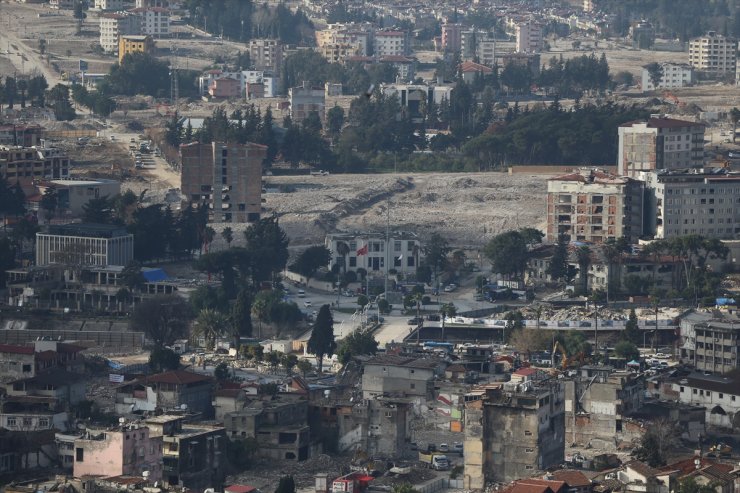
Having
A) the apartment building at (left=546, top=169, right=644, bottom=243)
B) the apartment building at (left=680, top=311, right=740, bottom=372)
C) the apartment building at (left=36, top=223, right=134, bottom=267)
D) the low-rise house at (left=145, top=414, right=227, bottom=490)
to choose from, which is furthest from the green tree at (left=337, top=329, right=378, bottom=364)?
the apartment building at (left=546, top=169, right=644, bottom=243)

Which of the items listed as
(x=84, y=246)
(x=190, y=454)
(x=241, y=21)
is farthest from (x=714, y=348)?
(x=241, y=21)

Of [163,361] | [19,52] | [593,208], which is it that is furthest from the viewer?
[19,52]

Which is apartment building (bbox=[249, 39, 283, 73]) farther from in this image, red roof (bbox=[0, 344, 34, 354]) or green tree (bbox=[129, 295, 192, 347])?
red roof (bbox=[0, 344, 34, 354])

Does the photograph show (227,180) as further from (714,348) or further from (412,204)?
(714,348)

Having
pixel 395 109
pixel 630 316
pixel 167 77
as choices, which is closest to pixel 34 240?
pixel 630 316

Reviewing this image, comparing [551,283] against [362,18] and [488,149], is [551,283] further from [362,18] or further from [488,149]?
[362,18]

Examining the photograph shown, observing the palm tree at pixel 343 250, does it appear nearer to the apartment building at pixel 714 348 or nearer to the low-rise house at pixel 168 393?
the apartment building at pixel 714 348
